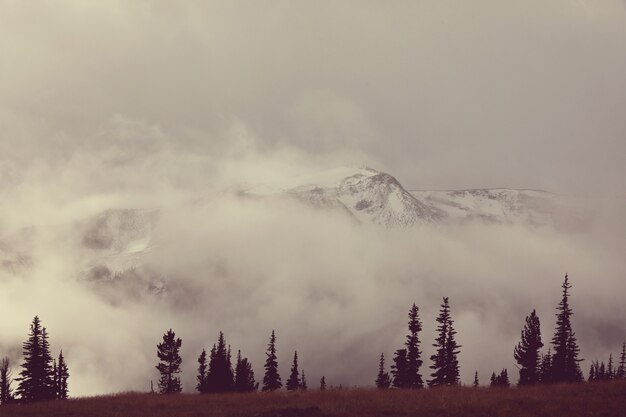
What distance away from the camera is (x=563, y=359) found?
6944 centimetres

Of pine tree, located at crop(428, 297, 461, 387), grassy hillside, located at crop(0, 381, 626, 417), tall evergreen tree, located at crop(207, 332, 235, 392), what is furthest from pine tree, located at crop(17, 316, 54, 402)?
pine tree, located at crop(428, 297, 461, 387)

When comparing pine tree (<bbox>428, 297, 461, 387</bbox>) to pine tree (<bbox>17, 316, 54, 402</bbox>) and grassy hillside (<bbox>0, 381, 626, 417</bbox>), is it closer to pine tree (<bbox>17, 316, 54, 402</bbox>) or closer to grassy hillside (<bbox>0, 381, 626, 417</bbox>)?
grassy hillside (<bbox>0, 381, 626, 417</bbox>)

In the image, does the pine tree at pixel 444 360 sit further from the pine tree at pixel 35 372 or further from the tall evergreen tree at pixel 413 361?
the pine tree at pixel 35 372

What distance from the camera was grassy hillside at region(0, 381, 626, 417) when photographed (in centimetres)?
2542

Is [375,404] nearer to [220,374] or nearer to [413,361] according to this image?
[413,361]

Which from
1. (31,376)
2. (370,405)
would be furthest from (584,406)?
(31,376)

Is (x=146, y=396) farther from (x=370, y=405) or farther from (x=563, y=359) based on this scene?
(x=563, y=359)

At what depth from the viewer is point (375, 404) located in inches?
1078

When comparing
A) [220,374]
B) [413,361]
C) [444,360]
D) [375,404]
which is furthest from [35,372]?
[375,404]

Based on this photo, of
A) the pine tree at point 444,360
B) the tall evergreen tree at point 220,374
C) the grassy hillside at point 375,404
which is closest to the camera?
the grassy hillside at point 375,404

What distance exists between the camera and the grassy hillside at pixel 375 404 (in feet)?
83.4

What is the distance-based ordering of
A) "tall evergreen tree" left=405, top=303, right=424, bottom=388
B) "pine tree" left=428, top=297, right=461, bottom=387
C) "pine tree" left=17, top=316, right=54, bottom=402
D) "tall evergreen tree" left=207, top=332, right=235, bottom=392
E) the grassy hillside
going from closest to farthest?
1. the grassy hillside
2. "pine tree" left=428, top=297, right=461, bottom=387
3. "tall evergreen tree" left=405, top=303, right=424, bottom=388
4. "pine tree" left=17, top=316, right=54, bottom=402
5. "tall evergreen tree" left=207, top=332, right=235, bottom=392

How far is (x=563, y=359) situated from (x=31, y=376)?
6284cm

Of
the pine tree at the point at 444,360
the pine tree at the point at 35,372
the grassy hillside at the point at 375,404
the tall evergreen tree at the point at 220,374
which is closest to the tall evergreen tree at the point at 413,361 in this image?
the pine tree at the point at 444,360
